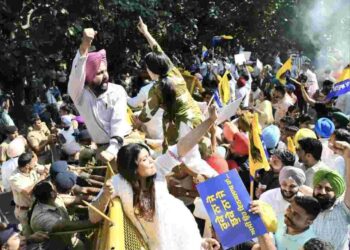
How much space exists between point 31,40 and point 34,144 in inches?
213

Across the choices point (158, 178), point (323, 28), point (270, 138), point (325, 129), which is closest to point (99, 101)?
point (158, 178)

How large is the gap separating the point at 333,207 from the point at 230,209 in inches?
38.2

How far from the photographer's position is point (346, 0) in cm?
2767

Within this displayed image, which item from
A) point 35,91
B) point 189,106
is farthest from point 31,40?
point 189,106

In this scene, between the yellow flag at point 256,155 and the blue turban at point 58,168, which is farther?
the blue turban at point 58,168

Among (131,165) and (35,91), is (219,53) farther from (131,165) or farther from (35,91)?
(131,165)

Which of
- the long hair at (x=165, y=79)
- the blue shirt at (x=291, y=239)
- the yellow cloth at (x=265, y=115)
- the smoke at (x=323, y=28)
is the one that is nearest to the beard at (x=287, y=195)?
the blue shirt at (x=291, y=239)

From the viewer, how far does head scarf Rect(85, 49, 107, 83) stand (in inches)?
188

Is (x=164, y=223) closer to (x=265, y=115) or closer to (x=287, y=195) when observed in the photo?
(x=287, y=195)

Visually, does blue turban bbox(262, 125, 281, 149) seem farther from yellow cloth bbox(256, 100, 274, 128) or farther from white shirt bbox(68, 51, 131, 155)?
white shirt bbox(68, 51, 131, 155)

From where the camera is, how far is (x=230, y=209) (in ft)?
12.6

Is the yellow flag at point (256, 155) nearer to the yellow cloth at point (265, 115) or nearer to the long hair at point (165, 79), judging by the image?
the long hair at point (165, 79)

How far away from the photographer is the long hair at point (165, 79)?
18.5 feet

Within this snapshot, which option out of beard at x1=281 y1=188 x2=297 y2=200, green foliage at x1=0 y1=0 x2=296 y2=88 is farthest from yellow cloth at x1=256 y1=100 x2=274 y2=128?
green foliage at x1=0 y1=0 x2=296 y2=88
